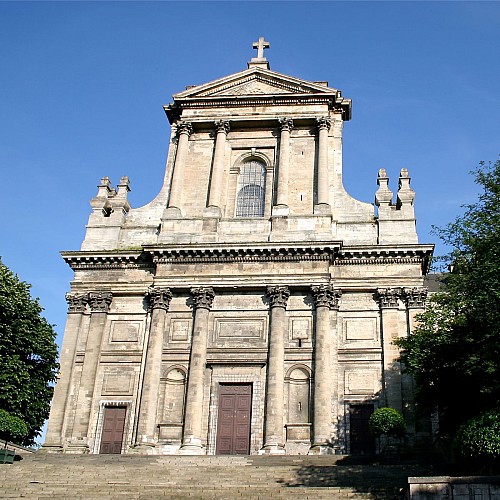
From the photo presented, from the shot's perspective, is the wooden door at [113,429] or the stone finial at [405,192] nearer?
the wooden door at [113,429]

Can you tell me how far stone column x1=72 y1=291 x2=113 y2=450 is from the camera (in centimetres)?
2742

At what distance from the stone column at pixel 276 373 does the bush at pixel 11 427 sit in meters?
8.80

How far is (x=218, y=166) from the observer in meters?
32.3

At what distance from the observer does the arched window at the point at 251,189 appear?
105 ft

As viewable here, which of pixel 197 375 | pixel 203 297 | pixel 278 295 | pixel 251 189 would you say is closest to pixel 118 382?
pixel 197 375

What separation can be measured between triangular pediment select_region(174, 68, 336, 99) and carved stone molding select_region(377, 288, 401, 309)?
10.8 m

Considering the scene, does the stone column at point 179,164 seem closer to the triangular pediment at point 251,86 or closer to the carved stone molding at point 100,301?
the triangular pediment at point 251,86

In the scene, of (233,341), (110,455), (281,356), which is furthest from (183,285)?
(110,455)

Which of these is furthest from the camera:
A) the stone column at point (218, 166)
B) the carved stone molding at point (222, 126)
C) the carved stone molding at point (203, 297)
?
the carved stone molding at point (222, 126)

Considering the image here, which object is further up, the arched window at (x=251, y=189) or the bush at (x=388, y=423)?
the arched window at (x=251, y=189)

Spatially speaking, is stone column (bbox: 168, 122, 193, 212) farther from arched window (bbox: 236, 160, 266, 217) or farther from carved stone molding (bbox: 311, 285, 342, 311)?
carved stone molding (bbox: 311, 285, 342, 311)

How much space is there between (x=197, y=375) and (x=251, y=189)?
9.60 meters

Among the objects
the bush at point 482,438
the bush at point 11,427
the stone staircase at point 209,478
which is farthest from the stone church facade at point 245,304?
the bush at point 482,438

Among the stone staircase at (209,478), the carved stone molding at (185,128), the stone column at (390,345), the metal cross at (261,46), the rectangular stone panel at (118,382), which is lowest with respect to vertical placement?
the stone staircase at (209,478)
